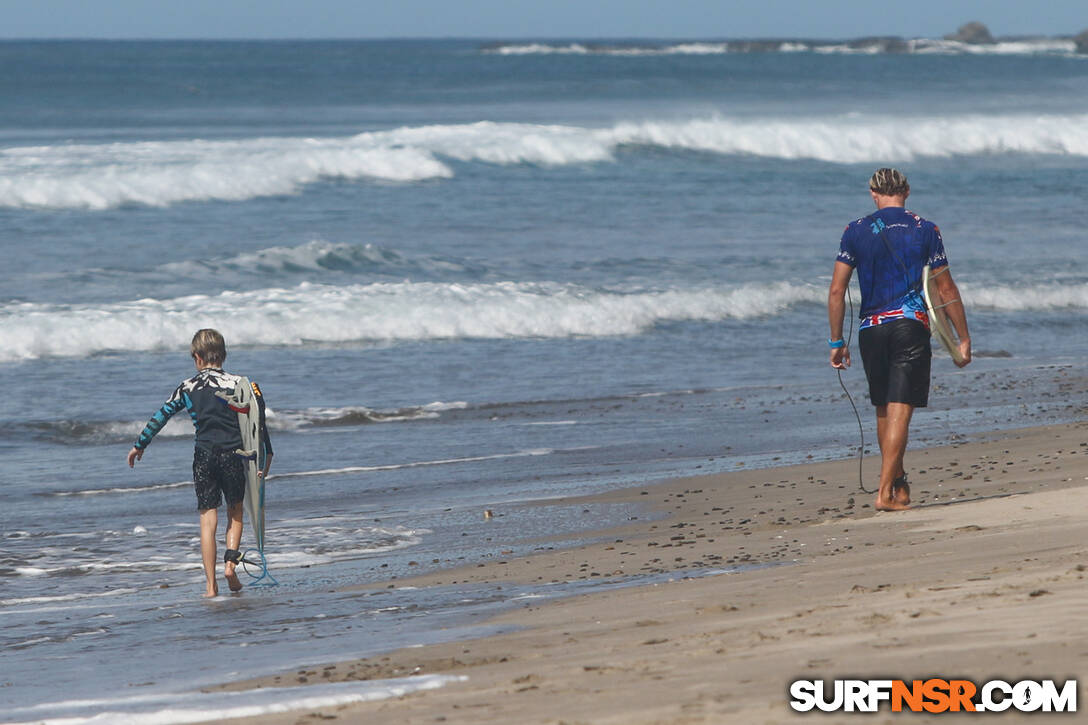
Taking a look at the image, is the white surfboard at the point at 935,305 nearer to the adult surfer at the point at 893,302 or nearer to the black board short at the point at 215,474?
the adult surfer at the point at 893,302

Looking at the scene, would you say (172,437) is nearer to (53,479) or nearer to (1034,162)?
(53,479)

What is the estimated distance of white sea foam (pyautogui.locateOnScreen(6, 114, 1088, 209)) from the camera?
27.1m

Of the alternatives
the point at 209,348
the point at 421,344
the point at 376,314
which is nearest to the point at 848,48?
the point at 376,314

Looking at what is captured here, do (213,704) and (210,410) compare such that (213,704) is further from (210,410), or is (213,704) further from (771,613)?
(210,410)

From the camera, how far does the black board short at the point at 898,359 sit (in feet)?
22.2

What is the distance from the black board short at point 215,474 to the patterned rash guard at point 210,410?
0.12 ft

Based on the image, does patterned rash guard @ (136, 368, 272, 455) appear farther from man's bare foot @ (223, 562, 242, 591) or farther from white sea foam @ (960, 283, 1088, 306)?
white sea foam @ (960, 283, 1088, 306)

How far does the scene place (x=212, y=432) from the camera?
6957mm

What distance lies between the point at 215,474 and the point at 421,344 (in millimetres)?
8819

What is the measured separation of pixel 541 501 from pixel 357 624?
304 cm

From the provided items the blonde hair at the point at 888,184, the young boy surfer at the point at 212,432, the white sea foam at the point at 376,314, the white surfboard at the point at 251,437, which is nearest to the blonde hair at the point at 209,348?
the young boy surfer at the point at 212,432

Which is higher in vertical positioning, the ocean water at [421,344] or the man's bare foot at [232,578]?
the ocean water at [421,344]
